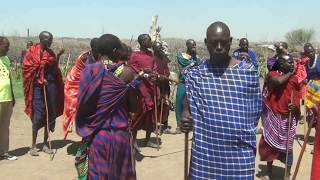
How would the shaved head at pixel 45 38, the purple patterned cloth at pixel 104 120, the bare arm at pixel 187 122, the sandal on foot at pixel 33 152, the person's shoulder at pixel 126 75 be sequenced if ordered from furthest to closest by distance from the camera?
the sandal on foot at pixel 33 152, the shaved head at pixel 45 38, the person's shoulder at pixel 126 75, the purple patterned cloth at pixel 104 120, the bare arm at pixel 187 122

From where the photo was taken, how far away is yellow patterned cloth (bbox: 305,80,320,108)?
8.72 meters

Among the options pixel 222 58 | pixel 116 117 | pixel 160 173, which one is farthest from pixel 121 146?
pixel 160 173

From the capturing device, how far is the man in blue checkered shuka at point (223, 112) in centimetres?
364

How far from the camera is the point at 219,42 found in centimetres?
369

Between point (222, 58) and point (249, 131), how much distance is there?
1.91ft

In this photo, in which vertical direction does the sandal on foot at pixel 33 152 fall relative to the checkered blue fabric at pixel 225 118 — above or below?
below

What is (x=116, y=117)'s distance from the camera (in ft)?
14.3

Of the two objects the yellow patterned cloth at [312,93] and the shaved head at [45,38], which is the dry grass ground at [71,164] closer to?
the yellow patterned cloth at [312,93]

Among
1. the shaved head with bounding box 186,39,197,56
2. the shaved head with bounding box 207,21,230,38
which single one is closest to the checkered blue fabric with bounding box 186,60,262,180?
the shaved head with bounding box 207,21,230,38

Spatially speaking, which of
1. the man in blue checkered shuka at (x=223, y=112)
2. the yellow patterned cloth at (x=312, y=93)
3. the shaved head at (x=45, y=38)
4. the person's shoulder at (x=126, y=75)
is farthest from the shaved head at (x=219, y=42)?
the yellow patterned cloth at (x=312, y=93)

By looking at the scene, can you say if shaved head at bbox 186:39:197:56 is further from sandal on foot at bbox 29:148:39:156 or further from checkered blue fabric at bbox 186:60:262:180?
checkered blue fabric at bbox 186:60:262:180

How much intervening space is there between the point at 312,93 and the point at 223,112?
5678 millimetres

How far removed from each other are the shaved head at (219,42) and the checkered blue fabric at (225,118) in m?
0.09

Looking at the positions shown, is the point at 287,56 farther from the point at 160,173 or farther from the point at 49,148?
the point at 49,148
